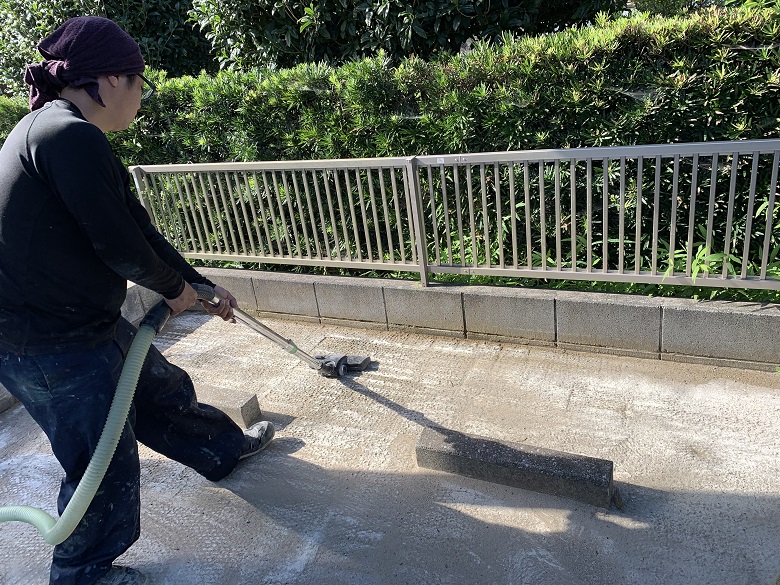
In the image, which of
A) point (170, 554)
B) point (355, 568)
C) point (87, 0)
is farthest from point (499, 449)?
point (87, 0)

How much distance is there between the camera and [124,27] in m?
7.97

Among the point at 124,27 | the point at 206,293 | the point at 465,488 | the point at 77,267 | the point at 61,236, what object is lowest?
the point at 465,488

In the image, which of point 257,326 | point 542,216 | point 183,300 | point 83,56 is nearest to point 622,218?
point 542,216

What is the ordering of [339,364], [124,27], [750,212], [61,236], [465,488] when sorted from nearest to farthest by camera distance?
[61,236] < [465,488] < [750,212] < [339,364] < [124,27]

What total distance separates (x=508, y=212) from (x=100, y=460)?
3.21 metres

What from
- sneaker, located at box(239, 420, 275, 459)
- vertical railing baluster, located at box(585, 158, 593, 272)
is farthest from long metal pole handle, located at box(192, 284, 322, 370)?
vertical railing baluster, located at box(585, 158, 593, 272)

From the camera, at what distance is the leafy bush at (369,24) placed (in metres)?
5.02

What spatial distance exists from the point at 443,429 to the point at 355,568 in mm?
1046

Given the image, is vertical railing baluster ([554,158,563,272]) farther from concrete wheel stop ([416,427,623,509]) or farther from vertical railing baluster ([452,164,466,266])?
concrete wheel stop ([416,427,623,509])

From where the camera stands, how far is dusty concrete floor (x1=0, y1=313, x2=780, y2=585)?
95.7 inches

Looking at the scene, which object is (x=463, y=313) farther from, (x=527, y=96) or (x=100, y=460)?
(x=100, y=460)

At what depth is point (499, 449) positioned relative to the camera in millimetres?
2885

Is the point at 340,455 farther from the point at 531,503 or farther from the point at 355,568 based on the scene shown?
the point at 531,503

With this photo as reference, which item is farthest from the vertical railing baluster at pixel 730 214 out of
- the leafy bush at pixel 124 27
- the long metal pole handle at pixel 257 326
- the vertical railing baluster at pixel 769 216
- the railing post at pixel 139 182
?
the leafy bush at pixel 124 27
